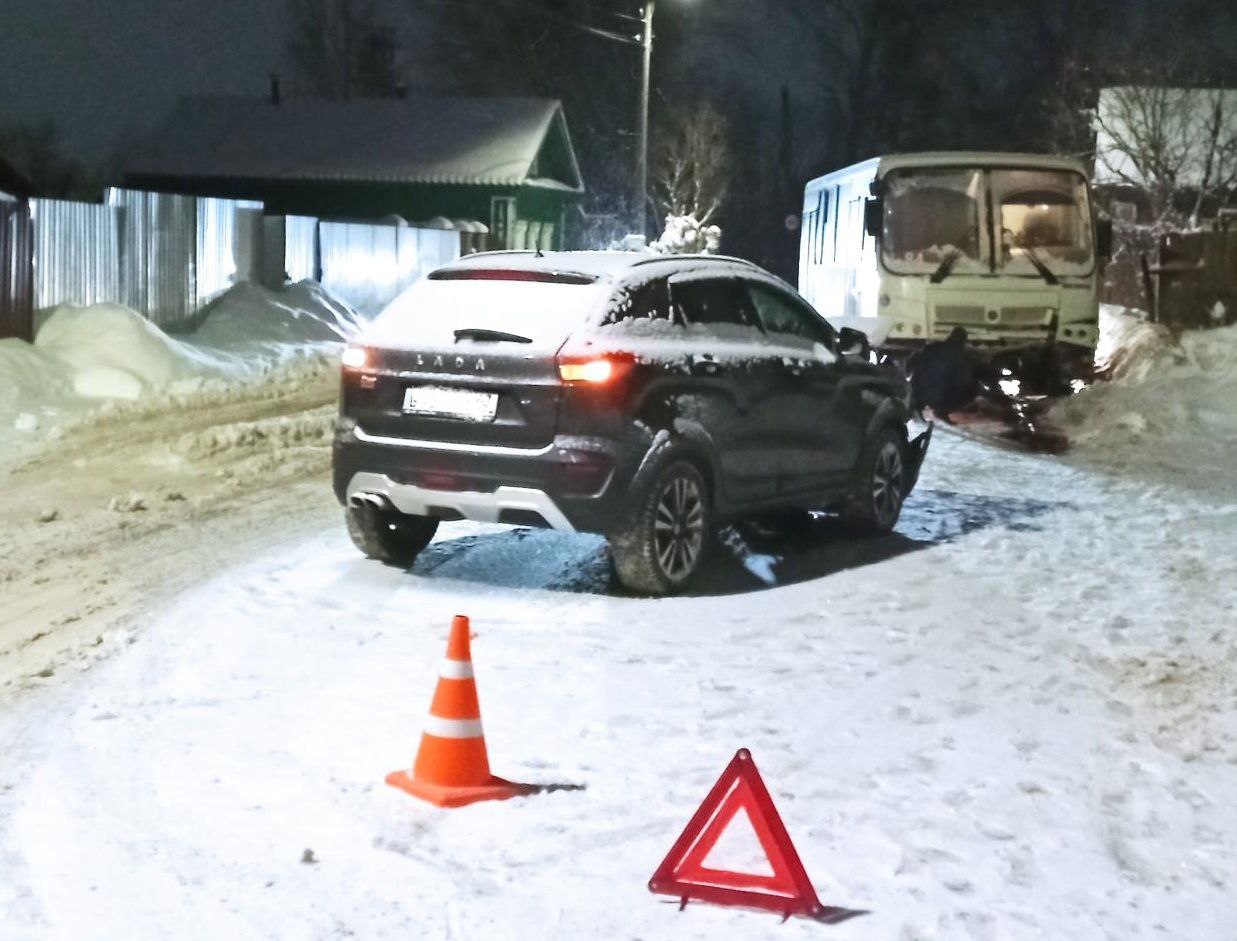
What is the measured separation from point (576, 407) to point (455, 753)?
2.85m

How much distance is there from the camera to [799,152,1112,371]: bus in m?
19.1

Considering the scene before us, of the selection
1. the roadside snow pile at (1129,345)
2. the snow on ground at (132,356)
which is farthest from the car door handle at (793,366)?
the roadside snow pile at (1129,345)

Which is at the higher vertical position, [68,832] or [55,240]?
[55,240]

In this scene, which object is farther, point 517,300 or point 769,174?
point 769,174

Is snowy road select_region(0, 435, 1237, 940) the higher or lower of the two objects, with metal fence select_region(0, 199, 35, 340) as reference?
lower

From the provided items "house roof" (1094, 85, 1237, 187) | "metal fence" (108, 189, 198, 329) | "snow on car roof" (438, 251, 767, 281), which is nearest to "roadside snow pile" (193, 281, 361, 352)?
"metal fence" (108, 189, 198, 329)

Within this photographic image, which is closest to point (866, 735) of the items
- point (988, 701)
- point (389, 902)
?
point (988, 701)

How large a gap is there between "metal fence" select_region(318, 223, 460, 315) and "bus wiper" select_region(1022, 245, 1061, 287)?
9381 millimetres

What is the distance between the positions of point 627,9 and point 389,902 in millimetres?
54745

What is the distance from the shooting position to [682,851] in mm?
4750

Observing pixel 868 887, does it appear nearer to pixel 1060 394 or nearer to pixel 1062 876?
pixel 1062 876

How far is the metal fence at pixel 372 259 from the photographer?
26672 mm

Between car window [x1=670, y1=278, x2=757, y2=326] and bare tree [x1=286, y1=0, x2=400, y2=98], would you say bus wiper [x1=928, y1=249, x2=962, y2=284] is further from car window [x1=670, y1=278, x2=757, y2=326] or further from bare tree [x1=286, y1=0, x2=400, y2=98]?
bare tree [x1=286, y1=0, x2=400, y2=98]

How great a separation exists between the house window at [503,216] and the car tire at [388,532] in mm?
40357
